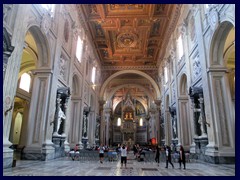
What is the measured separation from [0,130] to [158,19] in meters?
15.0

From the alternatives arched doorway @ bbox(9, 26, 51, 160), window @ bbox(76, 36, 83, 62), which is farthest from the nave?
window @ bbox(76, 36, 83, 62)

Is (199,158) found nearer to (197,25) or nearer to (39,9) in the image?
(197,25)

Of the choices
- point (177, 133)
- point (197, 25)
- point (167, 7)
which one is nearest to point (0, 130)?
point (197, 25)

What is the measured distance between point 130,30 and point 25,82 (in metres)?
10.4

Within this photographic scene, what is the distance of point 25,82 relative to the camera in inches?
662

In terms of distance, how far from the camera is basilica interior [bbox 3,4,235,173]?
8095 mm

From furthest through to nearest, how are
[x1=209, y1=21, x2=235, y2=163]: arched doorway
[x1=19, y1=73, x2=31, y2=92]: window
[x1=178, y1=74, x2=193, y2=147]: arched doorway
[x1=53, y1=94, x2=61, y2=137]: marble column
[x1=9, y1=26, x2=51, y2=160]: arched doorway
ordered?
1. [x1=19, y1=73, x2=31, y2=92]: window
2. [x1=178, y1=74, x2=193, y2=147]: arched doorway
3. [x1=53, y1=94, x2=61, y2=137]: marble column
4. [x1=9, y1=26, x2=51, y2=160]: arched doorway
5. [x1=209, y1=21, x2=235, y2=163]: arched doorway

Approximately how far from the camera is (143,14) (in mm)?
15914

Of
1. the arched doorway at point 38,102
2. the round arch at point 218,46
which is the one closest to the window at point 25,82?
the arched doorway at point 38,102

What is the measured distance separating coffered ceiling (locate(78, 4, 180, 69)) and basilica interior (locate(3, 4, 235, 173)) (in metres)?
0.09

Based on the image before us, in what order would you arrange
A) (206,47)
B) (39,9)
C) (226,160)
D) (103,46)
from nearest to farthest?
(226,160) < (39,9) < (206,47) < (103,46)

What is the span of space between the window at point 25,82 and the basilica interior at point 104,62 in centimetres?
9

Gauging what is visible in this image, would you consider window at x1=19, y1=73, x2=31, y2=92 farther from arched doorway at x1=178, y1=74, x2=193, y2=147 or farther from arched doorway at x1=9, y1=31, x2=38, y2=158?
arched doorway at x1=178, y1=74, x2=193, y2=147

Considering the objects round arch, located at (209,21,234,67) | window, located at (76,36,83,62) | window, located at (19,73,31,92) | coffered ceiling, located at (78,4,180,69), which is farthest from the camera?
window, located at (19,73,31,92)
